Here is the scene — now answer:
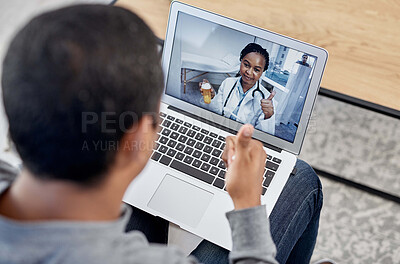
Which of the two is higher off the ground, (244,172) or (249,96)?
(249,96)

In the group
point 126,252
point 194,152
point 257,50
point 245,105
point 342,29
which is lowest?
point 126,252

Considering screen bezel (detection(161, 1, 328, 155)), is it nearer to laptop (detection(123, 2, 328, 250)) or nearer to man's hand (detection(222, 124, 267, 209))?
laptop (detection(123, 2, 328, 250))

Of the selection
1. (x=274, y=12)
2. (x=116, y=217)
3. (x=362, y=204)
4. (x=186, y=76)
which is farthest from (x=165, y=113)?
(x=362, y=204)

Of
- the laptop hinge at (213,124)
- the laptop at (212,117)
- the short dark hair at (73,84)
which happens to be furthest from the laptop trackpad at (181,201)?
the short dark hair at (73,84)

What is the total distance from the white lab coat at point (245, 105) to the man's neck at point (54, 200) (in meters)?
0.52

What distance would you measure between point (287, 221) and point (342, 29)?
0.52 meters

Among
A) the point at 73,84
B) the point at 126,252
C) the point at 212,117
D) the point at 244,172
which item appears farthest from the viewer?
the point at 212,117

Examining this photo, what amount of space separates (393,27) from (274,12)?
31 centimetres

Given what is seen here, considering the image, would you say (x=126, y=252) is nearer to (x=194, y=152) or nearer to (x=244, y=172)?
(x=244, y=172)

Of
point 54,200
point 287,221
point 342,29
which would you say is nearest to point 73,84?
point 54,200

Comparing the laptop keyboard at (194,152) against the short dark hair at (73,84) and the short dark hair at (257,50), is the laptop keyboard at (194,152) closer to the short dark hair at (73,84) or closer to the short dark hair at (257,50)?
the short dark hair at (257,50)

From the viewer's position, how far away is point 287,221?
1010 mm

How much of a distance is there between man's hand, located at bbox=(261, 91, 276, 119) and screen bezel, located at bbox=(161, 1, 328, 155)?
0.05 metres

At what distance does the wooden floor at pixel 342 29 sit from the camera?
1.08 metres
